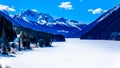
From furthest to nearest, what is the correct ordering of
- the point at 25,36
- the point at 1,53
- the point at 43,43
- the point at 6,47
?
the point at 43,43, the point at 25,36, the point at 6,47, the point at 1,53

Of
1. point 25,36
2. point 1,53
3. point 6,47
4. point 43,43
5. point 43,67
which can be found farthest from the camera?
point 43,43

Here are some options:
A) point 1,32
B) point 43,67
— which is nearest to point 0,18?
point 1,32

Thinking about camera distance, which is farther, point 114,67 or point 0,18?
point 0,18

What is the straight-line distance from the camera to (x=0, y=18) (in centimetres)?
9706

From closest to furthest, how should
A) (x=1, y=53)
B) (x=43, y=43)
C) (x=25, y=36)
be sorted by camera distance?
(x=1, y=53) < (x=25, y=36) < (x=43, y=43)

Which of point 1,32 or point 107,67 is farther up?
point 1,32

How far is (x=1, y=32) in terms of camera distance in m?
101

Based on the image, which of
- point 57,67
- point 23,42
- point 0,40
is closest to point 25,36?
point 23,42

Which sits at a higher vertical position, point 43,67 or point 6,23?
point 6,23

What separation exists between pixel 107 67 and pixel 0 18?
4382cm

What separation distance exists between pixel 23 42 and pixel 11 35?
39014 mm

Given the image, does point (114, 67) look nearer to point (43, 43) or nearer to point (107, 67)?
point (107, 67)

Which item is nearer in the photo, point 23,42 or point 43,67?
point 43,67

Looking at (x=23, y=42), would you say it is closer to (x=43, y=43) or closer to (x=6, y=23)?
(x=6, y=23)
